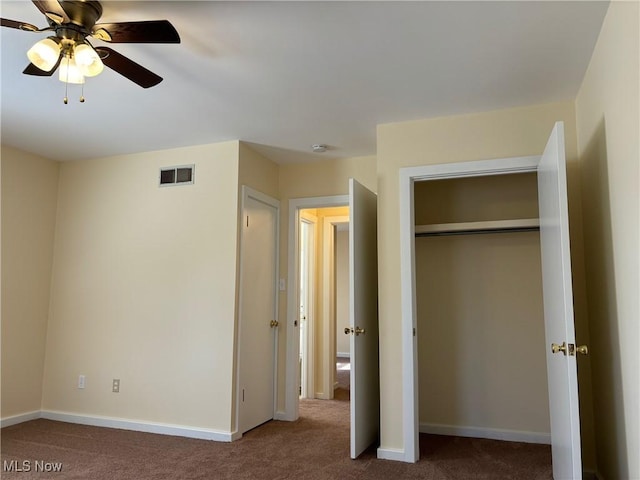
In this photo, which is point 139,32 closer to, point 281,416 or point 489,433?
point 281,416

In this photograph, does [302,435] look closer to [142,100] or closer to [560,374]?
[560,374]

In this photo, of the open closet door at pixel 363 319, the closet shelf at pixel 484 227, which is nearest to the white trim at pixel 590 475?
the open closet door at pixel 363 319

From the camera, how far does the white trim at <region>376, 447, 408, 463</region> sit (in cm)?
324

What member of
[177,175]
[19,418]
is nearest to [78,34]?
[177,175]

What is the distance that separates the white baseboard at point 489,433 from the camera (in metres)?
3.70

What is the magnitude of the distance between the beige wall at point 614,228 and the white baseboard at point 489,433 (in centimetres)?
92

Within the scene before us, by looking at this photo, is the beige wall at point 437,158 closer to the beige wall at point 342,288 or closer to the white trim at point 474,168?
the white trim at point 474,168

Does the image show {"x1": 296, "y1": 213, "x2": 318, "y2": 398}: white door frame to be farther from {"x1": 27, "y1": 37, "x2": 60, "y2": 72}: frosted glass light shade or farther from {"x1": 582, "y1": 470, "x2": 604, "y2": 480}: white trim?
{"x1": 27, "y1": 37, "x2": 60, "y2": 72}: frosted glass light shade

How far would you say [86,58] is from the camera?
81.0 inches

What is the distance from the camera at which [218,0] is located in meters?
2.07

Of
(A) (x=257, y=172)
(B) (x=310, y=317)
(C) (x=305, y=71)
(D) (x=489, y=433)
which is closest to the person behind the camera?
(C) (x=305, y=71)

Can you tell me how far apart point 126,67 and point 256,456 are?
2.66m

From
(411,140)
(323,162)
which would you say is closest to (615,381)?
(411,140)

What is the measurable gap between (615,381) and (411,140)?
200 cm
